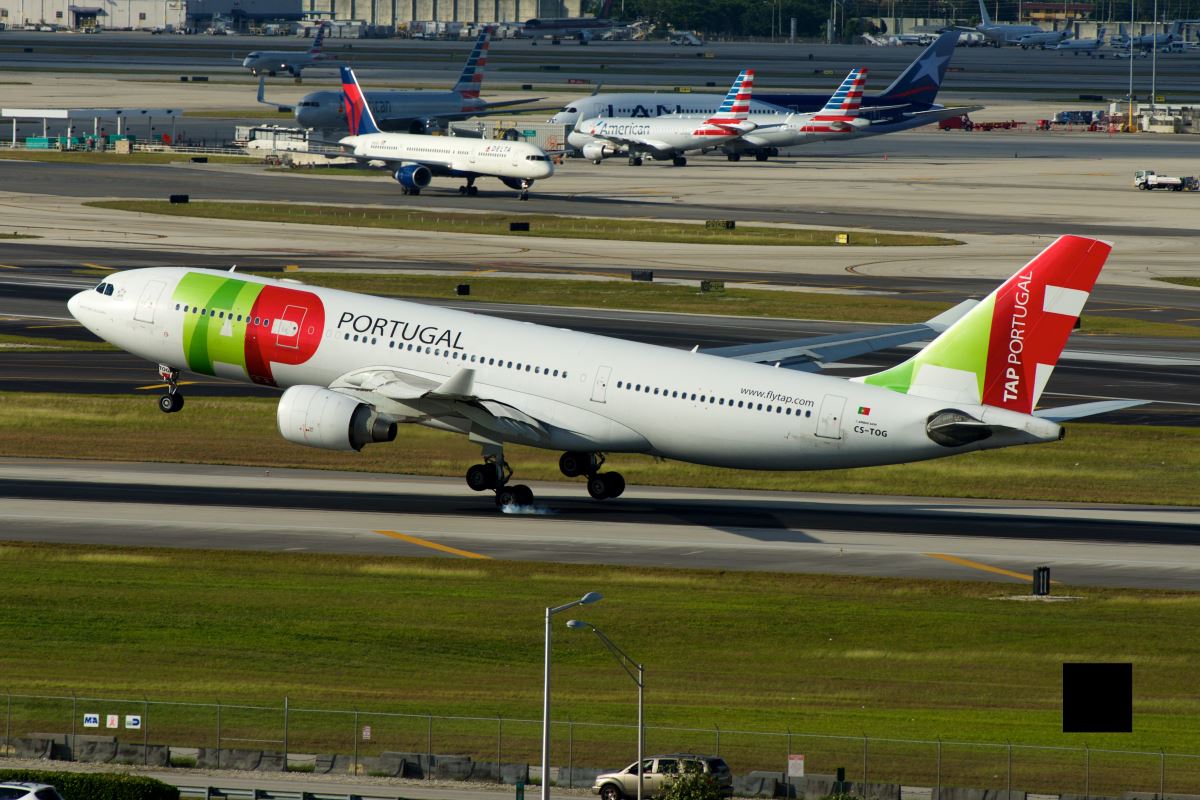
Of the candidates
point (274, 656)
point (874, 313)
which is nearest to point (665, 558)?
point (274, 656)

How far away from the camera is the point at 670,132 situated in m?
195

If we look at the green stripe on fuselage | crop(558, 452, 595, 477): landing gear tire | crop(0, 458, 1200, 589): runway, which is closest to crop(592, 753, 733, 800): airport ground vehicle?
crop(0, 458, 1200, 589): runway

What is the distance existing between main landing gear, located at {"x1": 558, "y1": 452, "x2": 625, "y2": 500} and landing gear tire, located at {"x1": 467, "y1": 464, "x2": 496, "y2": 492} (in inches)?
101

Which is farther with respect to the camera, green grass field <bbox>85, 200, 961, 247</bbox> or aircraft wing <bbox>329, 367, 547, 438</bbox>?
green grass field <bbox>85, 200, 961, 247</bbox>

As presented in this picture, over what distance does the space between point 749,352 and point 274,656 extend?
2416 centimetres

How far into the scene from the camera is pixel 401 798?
3894 cm

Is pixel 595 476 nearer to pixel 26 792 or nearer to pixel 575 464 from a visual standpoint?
pixel 575 464

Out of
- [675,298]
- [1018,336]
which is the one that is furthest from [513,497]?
[675,298]

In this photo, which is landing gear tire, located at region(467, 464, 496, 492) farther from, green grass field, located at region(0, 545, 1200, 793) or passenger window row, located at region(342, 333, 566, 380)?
green grass field, located at region(0, 545, 1200, 793)

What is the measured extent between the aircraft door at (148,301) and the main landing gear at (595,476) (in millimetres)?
16238

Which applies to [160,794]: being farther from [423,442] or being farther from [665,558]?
[423,442]

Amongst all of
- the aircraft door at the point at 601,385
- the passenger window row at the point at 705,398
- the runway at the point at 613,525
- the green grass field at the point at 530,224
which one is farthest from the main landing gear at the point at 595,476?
the green grass field at the point at 530,224

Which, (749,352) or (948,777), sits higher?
(749,352)

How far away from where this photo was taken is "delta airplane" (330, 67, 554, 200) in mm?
161375
